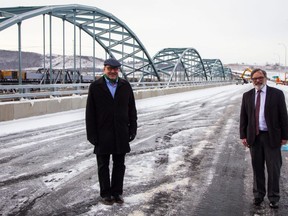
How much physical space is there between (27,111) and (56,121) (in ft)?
6.30

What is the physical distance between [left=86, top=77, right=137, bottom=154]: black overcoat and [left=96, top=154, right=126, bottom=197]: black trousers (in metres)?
0.15

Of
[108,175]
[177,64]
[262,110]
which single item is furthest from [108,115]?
[177,64]

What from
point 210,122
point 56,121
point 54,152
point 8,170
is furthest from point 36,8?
point 8,170

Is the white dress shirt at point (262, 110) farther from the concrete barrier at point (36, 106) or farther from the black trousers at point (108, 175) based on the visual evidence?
the concrete barrier at point (36, 106)

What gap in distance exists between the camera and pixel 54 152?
764 cm

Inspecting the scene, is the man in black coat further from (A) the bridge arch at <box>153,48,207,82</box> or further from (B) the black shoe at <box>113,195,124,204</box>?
(A) the bridge arch at <box>153,48,207,82</box>

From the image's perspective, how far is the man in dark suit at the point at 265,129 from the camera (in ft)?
14.5

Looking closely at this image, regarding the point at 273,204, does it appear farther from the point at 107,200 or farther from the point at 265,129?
the point at 107,200

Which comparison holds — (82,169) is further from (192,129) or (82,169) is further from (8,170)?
(192,129)

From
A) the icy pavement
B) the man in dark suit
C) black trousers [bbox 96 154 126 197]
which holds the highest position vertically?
the man in dark suit

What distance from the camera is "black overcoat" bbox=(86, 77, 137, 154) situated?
4500mm

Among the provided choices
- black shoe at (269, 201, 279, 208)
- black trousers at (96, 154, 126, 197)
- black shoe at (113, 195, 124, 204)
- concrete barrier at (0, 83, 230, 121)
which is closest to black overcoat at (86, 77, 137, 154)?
black trousers at (96, 154, 126, 197)

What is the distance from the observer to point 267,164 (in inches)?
179

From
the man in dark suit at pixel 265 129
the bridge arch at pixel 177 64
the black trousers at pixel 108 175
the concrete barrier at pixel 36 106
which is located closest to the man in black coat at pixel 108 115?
the black trousers at pixel 108 175
